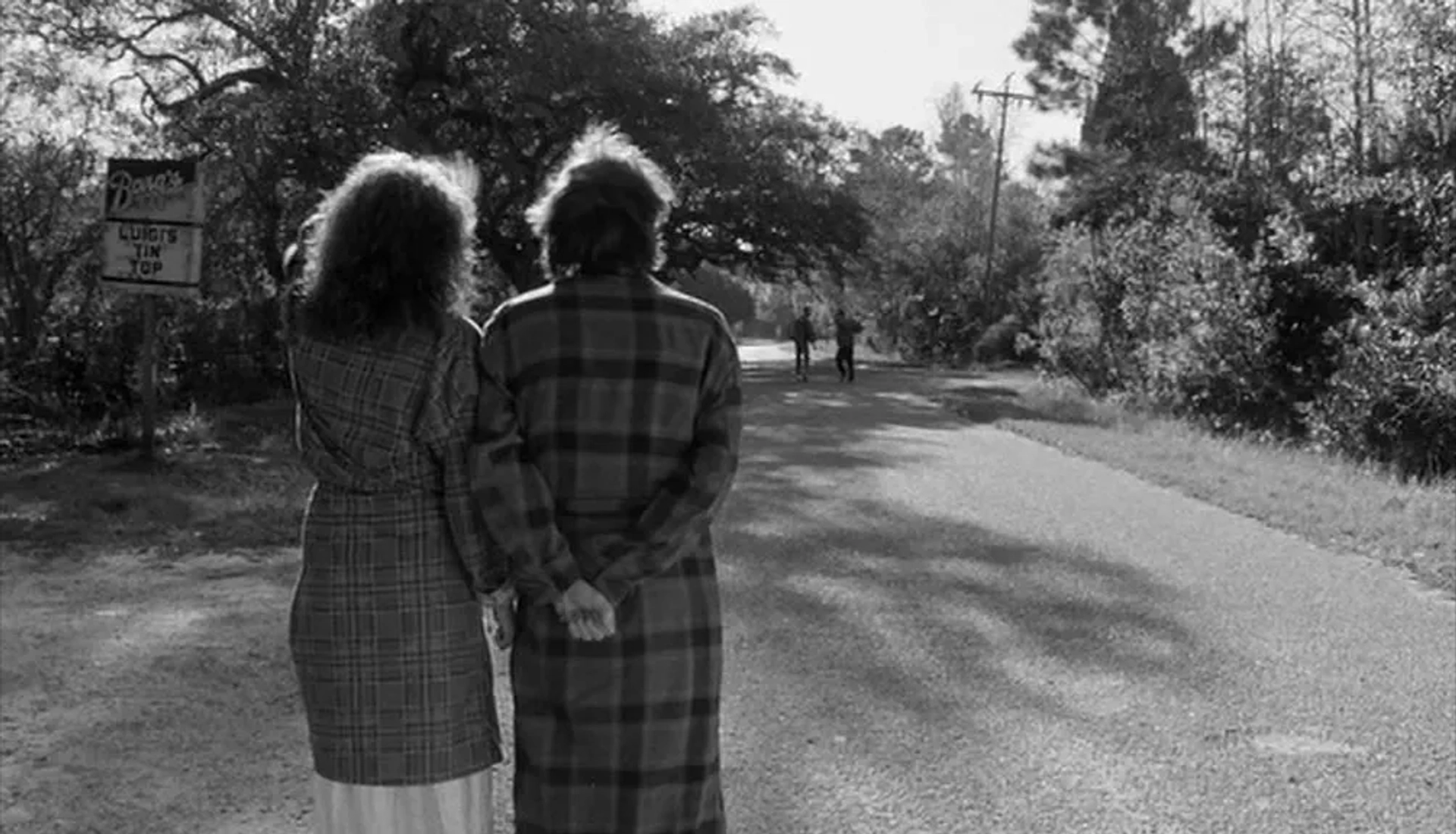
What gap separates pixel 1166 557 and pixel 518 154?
19.3 m

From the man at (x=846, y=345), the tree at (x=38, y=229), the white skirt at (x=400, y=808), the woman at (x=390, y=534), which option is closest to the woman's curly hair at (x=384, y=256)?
the woman at (x=390, y=534)

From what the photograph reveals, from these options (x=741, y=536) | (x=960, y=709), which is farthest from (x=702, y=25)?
(x=960, y=709)

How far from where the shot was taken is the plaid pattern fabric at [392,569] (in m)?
2.67

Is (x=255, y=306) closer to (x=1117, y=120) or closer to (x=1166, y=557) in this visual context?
(x=1166, y=557)

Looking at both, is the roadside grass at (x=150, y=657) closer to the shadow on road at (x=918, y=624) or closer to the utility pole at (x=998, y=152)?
the shadow on road at (x=918, y=624)

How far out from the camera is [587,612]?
2.67m

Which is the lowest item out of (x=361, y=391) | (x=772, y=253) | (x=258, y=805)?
(x=258, y=805)

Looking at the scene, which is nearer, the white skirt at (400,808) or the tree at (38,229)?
the white skirt at (400,808)

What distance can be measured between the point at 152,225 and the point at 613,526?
8944 millimetres

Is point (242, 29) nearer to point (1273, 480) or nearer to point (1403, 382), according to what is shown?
point (1273, 480)

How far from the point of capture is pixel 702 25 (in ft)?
104

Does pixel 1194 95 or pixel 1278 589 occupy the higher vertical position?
pixel 1194 95

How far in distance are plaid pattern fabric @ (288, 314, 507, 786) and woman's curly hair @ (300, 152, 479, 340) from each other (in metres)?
0.06

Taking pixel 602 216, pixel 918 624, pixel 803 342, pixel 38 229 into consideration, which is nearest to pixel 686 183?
pixel 803 342
